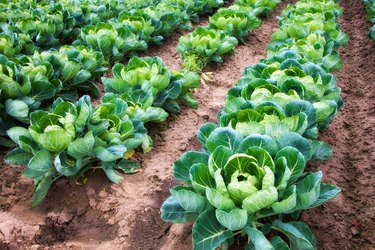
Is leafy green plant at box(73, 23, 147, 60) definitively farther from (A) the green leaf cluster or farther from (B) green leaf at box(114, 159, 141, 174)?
(B) green leaf at box(114, 159, 141, 174)

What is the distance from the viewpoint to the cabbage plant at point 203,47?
616 cm

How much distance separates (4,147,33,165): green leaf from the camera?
3567 mm

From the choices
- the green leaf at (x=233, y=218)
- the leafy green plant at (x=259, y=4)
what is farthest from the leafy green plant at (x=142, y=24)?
the green leaf at (x=233, y=218)

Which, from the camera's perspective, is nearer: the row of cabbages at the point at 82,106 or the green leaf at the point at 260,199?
the green leaf at the point at 260,199

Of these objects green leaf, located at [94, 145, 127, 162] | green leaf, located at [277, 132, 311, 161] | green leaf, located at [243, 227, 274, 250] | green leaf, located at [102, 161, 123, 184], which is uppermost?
green leaf, located at [277, 132, 311, 161]

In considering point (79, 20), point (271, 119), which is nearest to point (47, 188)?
point (271, 119)

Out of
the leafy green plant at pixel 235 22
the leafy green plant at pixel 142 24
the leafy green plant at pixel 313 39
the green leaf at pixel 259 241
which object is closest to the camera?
the green leaf at pixel 259 241

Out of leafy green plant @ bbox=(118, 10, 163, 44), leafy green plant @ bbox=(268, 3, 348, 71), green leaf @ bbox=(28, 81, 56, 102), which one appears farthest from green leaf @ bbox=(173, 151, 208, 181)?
leafy green plant @ bbox=(118, 10, 163, 44)

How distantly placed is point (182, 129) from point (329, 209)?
197 centimetres

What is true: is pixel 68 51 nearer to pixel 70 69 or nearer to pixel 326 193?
pixel 70 69

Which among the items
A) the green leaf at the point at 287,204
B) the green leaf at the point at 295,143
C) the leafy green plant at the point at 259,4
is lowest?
the leafy green plant at the point at 259,4

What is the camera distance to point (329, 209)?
3334 millimetres

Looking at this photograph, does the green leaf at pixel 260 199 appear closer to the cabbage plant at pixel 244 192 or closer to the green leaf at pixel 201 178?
the cabbage plant at pixel 244 192

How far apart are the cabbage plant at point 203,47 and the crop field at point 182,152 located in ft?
0.16
